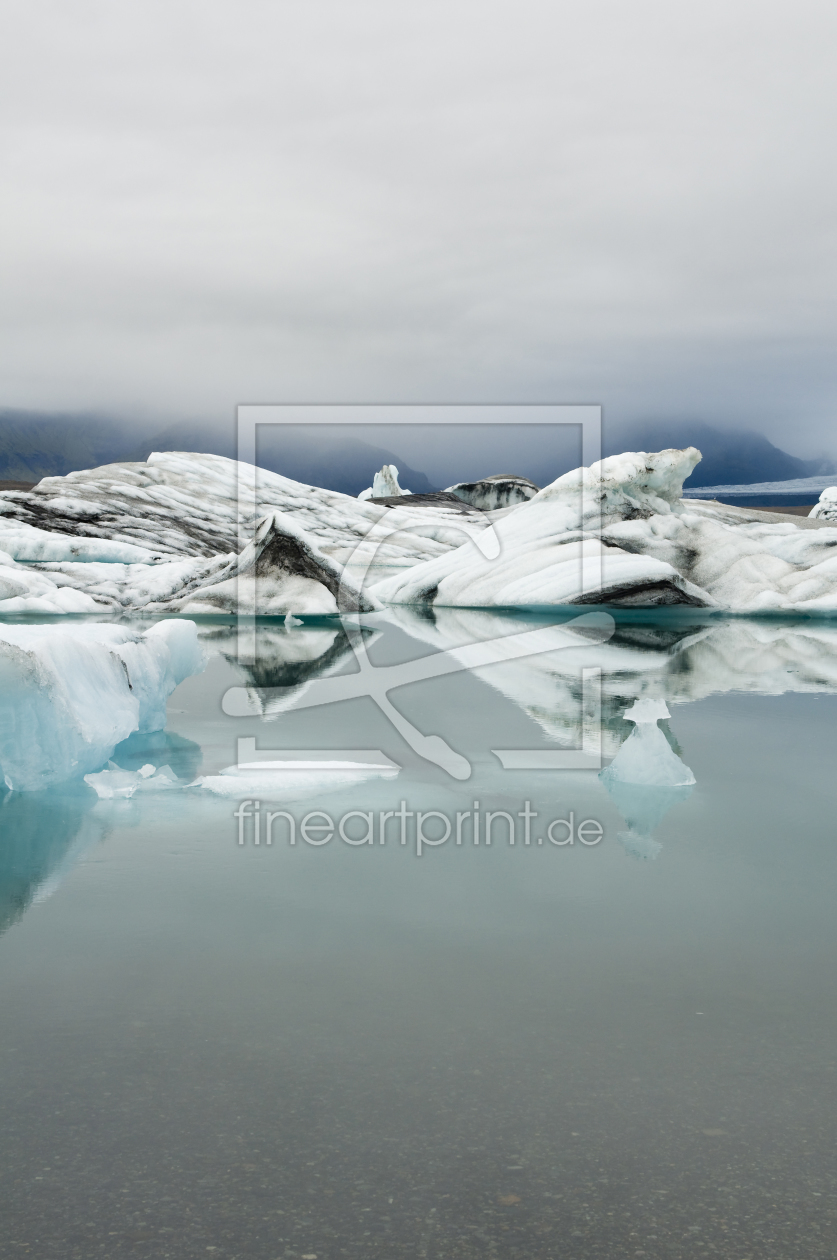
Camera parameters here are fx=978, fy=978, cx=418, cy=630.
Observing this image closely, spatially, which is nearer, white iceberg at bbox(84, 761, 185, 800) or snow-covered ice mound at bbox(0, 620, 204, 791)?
snow-covered ice mound at bbox(0, 620, 204, 791)

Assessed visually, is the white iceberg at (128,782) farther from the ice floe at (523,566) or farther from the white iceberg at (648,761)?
the ice floe at (523,566)

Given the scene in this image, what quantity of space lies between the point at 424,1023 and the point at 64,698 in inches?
132

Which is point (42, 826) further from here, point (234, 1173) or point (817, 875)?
point (817, 875)

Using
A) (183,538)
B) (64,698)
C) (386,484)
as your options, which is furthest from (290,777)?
(386,484)

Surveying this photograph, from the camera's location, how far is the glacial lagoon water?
2055 millimetres

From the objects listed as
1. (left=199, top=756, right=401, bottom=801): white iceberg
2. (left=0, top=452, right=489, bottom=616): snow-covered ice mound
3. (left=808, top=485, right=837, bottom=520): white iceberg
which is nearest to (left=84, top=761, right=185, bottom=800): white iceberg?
(left=199, top=756, right=401, bottom=801): white iceberg

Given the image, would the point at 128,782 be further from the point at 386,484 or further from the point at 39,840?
the point at 386,484

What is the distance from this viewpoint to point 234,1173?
2170mm

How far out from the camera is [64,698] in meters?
5.46

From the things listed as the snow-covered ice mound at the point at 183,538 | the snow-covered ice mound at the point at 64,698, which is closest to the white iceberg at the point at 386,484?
the snow-covered ice mound at the point at 183,538

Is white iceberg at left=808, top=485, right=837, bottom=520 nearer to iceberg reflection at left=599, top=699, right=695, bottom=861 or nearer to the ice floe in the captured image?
the ice floe

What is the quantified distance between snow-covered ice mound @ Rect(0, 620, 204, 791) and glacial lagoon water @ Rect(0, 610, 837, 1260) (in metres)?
0.21

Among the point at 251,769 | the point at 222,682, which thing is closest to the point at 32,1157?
the point at 251,769

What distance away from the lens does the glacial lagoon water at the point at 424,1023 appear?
6.74ft
